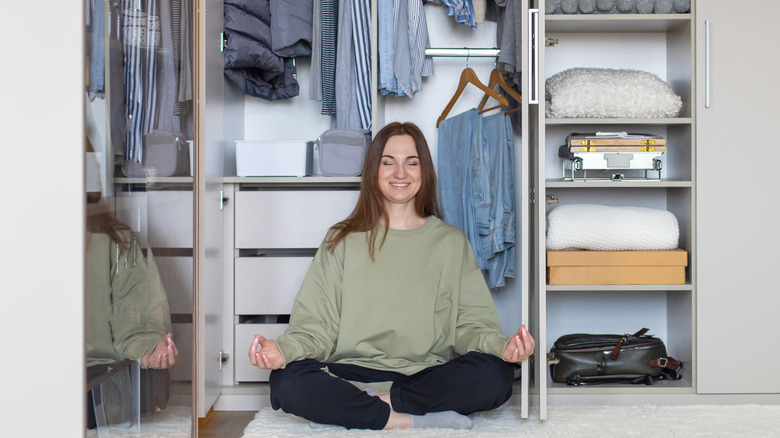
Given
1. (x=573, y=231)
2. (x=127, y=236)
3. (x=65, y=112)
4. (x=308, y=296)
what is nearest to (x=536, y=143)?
(x=573, y=231)

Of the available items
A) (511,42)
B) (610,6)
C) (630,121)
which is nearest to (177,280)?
(511,42)

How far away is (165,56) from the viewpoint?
68.4 inches

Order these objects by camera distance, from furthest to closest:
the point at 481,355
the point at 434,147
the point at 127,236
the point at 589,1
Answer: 1. the point at 434,147
2. the point at 589,1
3. the point at 481,355
4. the point at 127,236

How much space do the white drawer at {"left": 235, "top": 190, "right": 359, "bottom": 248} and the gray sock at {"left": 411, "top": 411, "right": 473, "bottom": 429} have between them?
29.4 inches

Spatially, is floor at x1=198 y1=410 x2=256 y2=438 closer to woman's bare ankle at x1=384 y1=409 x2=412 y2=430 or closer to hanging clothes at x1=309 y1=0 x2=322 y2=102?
woman's bare ankle at x1=384 y1=409 x2=412 y2=430

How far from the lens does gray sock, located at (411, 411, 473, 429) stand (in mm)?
2342

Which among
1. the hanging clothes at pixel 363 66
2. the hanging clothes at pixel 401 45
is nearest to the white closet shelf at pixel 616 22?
the hanging clothes at pixel 401 45

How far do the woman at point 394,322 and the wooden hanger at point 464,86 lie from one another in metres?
0.34

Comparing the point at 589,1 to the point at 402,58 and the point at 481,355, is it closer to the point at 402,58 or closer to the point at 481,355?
the point at 402,58

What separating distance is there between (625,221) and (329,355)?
1.13 metres

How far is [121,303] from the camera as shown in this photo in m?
1.42

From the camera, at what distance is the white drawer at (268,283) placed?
109 inches

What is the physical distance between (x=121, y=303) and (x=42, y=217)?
0.31 m
